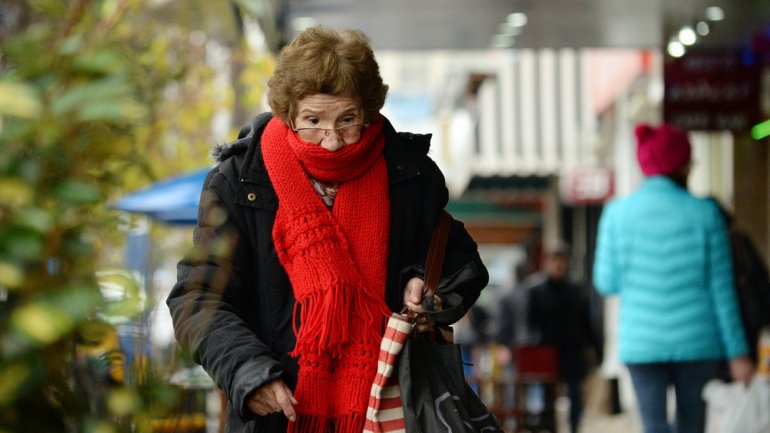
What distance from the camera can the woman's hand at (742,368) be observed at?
5.92 metres

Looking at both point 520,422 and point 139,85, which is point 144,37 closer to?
point 520,422

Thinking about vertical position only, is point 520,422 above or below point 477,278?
below

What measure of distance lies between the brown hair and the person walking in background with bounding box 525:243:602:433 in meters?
8.66

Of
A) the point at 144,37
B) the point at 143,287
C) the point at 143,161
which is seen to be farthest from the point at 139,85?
the point at 144,37

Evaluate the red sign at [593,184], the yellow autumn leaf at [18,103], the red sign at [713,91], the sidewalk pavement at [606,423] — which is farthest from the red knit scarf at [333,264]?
the red sign at [593,184]

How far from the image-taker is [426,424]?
123 inches

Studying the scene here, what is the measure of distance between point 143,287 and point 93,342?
132mm

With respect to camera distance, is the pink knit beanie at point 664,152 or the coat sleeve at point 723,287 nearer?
the coat sleeve at point 723,287

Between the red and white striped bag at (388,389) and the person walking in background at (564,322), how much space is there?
873 centimetres

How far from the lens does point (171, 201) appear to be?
991 centimetres

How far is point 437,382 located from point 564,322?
8870 millimetres

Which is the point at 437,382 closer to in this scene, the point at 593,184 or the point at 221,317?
the point at 221,317

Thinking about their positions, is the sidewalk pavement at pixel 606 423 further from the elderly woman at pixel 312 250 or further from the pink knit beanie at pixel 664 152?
the elderly woman at pixel 312 250

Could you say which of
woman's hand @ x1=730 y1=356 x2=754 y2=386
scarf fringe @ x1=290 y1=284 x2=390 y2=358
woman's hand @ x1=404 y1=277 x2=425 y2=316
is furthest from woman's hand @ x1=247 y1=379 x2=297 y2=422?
woman's hand @ x1=730 y1=356 x2=754 y2=386
